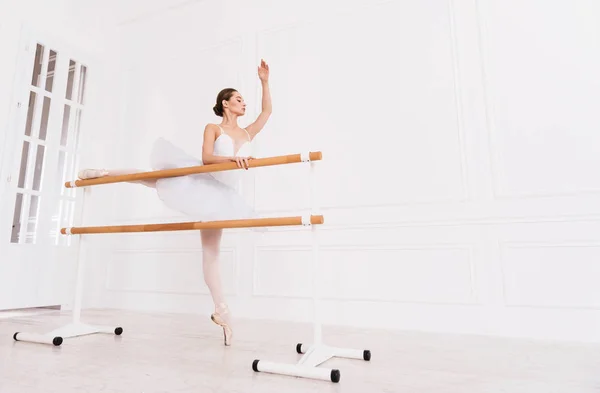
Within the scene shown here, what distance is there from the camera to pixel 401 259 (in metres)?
2.82

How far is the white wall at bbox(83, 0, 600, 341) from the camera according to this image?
250 cm

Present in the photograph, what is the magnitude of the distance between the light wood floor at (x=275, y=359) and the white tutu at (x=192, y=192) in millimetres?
671

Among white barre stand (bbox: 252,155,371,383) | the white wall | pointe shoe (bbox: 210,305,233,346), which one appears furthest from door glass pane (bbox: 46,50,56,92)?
white barre stand (bbox: 252,155,371,383)

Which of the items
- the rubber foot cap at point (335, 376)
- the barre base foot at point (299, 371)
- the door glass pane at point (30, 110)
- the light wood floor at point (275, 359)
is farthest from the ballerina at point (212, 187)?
the door glass pane at point (30, 110)

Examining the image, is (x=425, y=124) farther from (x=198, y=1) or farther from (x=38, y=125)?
(x=38, y=125)

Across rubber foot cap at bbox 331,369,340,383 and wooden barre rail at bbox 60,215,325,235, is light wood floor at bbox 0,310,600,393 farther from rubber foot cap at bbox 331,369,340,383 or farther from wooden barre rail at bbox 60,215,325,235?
wooden barre rail at bbox 60,215,325,235

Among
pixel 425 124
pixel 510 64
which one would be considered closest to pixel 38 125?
pixel 425 124

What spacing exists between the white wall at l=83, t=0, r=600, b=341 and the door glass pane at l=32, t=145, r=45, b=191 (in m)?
0.90

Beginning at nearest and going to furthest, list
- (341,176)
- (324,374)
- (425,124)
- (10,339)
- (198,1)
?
(324,374) < (10,339) < (425,124) < (341,176) < (198,1)

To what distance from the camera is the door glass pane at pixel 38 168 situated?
3670 millimetres

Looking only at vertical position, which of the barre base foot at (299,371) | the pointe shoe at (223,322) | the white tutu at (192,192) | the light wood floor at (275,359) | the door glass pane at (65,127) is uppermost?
the door glass pane at (65,127)

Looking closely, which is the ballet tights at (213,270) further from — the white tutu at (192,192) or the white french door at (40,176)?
the white french door at (40,176)

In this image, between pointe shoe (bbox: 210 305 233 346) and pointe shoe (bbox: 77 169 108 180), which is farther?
pointe shoe (bbox: 77 169 108 180)

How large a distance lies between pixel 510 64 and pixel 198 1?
3.02 meters
